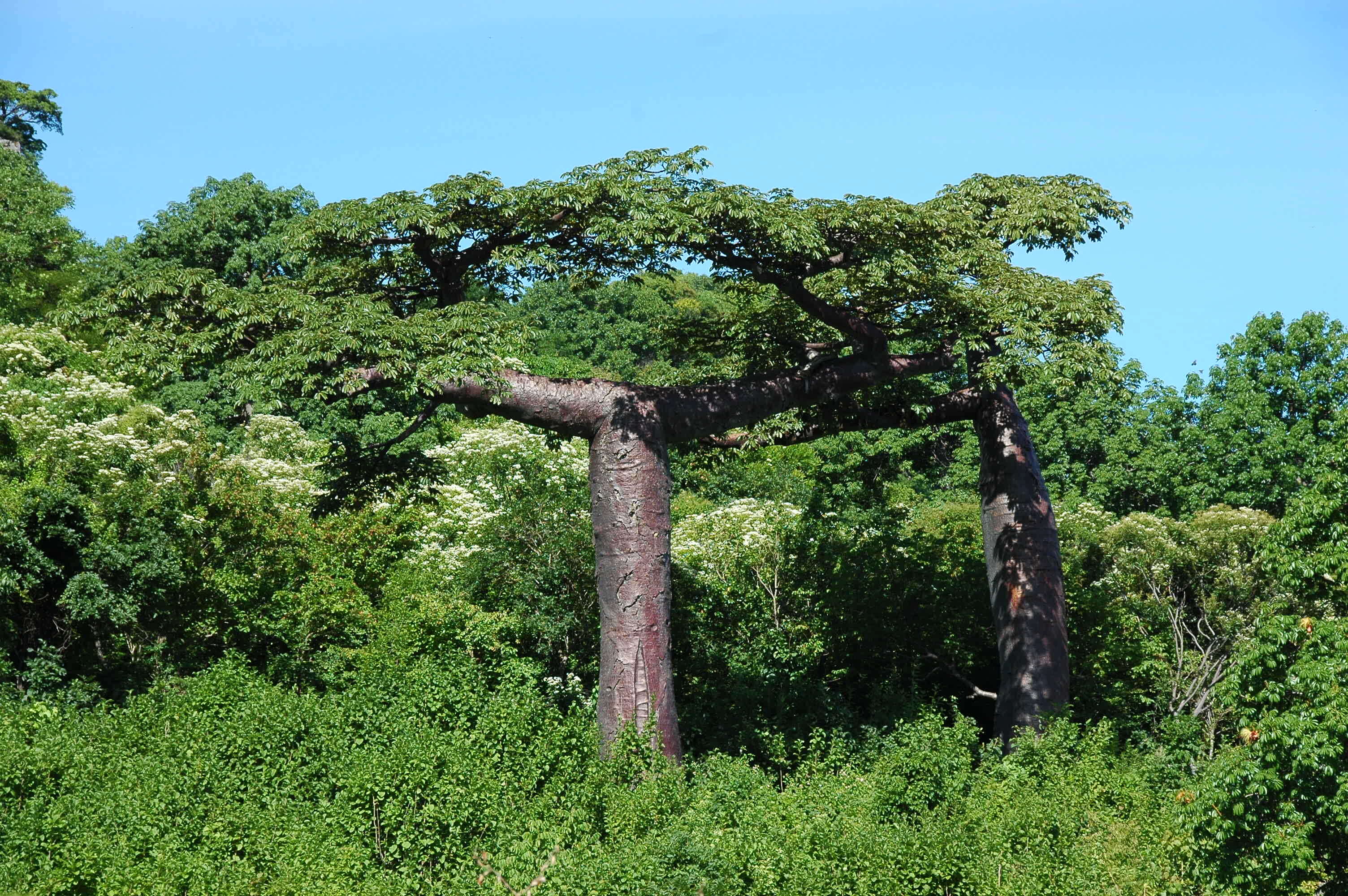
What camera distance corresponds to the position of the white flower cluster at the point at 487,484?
17094 millimetres

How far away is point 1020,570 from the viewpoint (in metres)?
15.1

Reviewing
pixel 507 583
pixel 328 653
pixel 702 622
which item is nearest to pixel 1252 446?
pixel 702 622

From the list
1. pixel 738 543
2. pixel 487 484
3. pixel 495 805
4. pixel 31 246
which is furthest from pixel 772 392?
pixel 31 246

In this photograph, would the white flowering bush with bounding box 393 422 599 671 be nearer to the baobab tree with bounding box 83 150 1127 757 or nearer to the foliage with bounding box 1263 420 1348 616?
the baobab tree with bounding box 83 150 1127 757

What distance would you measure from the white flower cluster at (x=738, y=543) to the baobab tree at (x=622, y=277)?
14.1 feet

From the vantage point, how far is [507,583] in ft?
53.6

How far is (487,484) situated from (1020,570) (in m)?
10.7

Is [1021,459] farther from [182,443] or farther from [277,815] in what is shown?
[182,443]

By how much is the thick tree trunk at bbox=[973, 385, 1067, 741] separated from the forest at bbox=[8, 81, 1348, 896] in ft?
0.16

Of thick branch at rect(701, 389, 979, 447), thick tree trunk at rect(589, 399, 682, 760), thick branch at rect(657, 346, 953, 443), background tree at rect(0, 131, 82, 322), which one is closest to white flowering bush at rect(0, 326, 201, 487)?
background tree at rect(0, 131, 82, 322)

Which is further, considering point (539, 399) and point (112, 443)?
point (112, 443)

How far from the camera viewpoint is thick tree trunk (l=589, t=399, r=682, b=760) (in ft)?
40.1

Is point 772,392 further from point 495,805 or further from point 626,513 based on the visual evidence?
point 495,805

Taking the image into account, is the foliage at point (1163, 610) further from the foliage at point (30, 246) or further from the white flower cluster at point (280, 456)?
the foliage at point (30, 246)
